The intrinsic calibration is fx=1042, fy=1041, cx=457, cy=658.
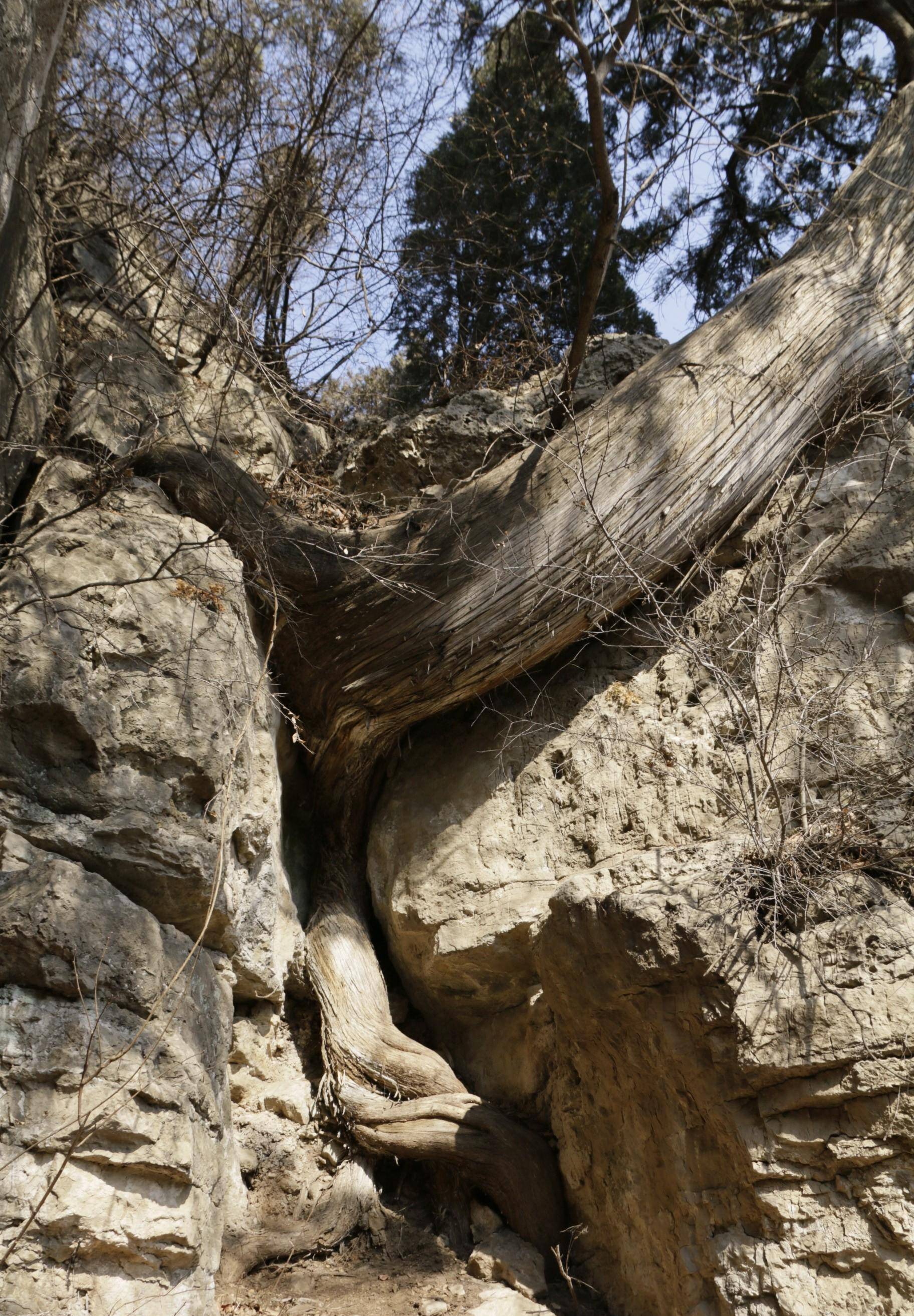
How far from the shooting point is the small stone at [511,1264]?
3.50 meters

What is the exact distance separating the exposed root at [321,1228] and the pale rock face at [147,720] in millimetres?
768

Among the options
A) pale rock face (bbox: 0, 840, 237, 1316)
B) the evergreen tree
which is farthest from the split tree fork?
the evergreen tree

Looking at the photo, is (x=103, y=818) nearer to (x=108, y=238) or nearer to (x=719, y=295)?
(x=108, y=238)

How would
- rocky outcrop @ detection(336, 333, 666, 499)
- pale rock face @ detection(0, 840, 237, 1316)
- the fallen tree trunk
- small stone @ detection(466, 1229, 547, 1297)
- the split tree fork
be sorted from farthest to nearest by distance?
rocky outcrop @ detection(336, 333, 666, 499)
the fallen tree trunk
the split tree fork
small stone @ detection(466, 1229, 547, 1297)
pale rock face @ detection(0, 840, 237, 1316)

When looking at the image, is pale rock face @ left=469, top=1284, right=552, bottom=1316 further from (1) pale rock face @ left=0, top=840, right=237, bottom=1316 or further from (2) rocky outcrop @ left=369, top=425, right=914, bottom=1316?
(1) pale rock face @ left=0, top=840, right=237, bottom=1316

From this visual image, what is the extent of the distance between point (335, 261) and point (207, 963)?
3313 mm

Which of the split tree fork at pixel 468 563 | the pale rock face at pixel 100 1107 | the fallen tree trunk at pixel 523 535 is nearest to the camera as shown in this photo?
the pale rock face at pixel 100 1107

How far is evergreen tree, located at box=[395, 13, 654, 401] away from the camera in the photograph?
5.89m

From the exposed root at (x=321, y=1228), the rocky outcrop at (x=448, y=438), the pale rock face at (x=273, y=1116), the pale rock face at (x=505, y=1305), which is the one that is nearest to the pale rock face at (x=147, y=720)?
the pale rock face at (x=273, y=1116)

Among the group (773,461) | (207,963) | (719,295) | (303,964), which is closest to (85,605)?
(207,963)

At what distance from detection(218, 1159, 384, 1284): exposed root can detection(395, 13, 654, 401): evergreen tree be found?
394 centimetres

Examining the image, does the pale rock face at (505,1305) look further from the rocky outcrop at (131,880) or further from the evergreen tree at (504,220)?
the evergreen tree at (504,220)

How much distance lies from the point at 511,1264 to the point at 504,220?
5.35 meters

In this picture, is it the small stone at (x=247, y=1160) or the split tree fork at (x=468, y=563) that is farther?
the split tree fork at (x=468, y=563)
